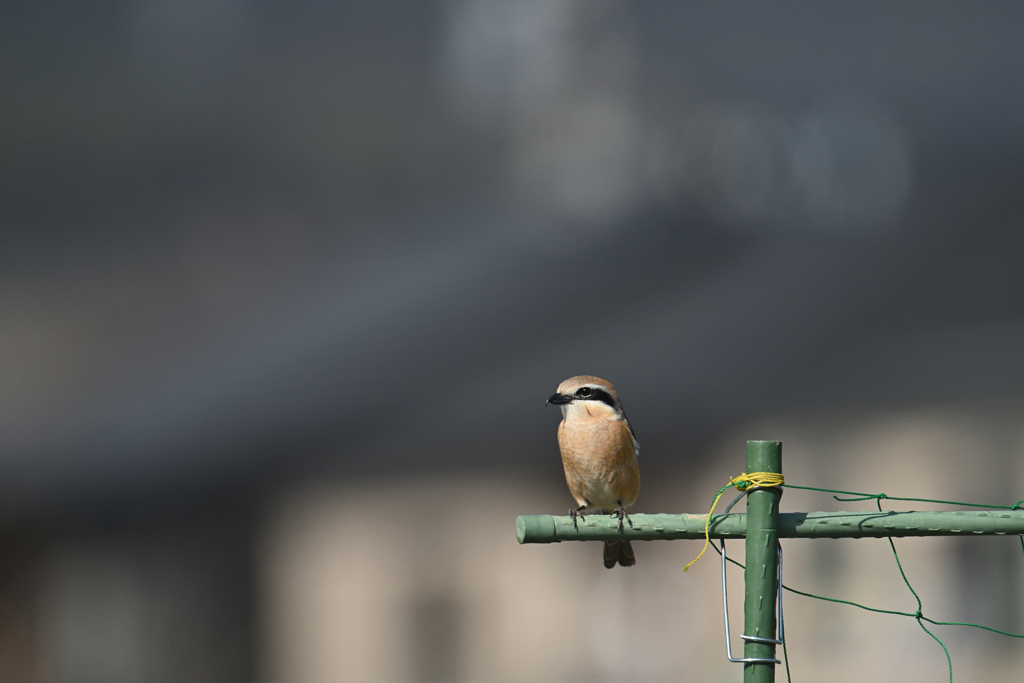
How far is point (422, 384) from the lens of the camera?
25.1 ft

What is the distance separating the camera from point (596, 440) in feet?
7.57

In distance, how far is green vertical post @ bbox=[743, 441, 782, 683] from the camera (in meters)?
1.26

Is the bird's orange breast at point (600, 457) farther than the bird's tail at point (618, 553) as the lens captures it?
No

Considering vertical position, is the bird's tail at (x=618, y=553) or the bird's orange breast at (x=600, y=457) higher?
the bird's orange breast at (x=600, y=457)

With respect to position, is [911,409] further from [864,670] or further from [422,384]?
[422,384]

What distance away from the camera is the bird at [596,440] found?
89.7 inches

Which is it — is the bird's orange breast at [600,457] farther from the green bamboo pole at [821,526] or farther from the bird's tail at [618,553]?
the green bamboo pole at [821,526]

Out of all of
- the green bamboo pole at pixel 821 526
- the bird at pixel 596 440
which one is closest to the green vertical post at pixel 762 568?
the green bamboo pole at pixel 821 526

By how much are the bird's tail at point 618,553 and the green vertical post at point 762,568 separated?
117cm

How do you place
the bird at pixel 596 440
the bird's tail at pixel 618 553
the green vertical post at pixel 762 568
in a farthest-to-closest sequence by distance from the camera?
the bird's tail at pixel 618 553, the bird at pixel 596 440, the green vertical post at pixel 762 568

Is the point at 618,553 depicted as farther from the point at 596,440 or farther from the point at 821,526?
the point at 821,526

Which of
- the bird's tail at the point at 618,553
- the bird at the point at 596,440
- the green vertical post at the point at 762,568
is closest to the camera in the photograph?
the green vertical post at the point at 762,568

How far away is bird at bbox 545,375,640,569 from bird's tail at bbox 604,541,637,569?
0.15 m

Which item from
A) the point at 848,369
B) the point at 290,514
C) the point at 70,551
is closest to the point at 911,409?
the point at 848,369
